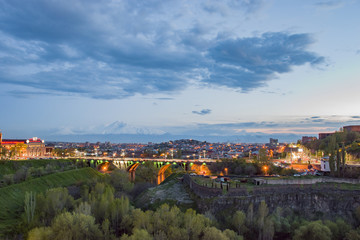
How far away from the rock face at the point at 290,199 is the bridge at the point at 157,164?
33.4m

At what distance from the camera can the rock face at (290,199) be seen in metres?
29.9

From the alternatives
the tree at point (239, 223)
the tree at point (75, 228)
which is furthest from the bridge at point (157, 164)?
the tree at point (75, 228)

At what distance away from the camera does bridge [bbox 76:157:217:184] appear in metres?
69.0

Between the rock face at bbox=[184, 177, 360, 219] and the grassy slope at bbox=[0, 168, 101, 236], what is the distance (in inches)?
856

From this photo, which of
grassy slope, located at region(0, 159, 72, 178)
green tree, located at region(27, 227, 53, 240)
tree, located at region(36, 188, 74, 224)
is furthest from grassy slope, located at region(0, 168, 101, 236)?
grassy slope, located at region(0, 159, 72, 178)

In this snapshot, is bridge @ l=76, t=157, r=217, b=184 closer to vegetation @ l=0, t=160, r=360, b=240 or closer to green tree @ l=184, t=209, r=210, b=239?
vegetation @ l=0, t=160, r=360, b=240

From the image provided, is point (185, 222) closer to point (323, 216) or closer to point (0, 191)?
point (323, 216)

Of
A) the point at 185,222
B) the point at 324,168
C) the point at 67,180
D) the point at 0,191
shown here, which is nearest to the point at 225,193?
the point at 185,222

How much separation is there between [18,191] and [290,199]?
3929cm

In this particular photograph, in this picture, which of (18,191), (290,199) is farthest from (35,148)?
(290,199)

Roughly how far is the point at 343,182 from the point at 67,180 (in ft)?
162

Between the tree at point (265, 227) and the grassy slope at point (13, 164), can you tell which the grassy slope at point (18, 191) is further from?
the tree at point (265, 227)

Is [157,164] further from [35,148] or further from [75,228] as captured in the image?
[35,148]

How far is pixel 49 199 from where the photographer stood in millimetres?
30797
